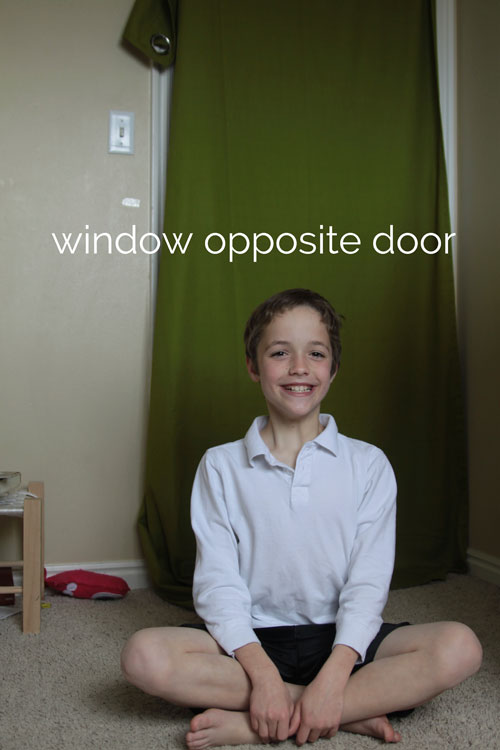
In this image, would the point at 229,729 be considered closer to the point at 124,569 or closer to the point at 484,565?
the point at 124,569

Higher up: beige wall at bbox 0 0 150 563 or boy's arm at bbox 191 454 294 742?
beige wall at bbox 0 0 150 563

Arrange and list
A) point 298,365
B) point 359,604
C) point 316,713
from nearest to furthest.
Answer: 1. point 316,713
2. point 359,604
3. point 298,365

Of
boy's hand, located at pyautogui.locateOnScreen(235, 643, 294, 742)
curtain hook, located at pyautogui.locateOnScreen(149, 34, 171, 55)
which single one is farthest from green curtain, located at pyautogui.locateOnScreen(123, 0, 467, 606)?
boy's hand, located at pyautogui.locateOnScreen(235, 643, 294, 742)

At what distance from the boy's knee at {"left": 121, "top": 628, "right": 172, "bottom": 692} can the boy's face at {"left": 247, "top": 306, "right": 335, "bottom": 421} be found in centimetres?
45

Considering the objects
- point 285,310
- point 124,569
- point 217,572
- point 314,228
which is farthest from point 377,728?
point 314,228

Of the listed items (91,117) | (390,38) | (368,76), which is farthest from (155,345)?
(390,38)

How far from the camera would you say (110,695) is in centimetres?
124

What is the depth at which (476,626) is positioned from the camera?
160 cm

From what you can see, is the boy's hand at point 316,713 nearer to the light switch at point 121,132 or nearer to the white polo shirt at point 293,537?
the white polo shirt at point 293,537

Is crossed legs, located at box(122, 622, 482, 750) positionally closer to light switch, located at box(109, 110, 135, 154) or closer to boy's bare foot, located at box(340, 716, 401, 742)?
boy's bare foot, located at box(340, 716, 401, 742)

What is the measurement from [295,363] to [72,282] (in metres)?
0.95

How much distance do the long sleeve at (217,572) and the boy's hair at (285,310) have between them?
0.79 feet

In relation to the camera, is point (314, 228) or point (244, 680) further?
point (314, 228)

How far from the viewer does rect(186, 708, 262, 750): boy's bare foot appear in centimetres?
103
